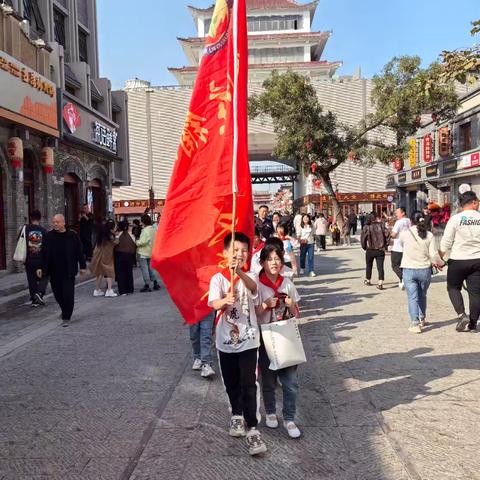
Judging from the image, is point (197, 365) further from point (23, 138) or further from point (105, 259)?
point (23, 138)

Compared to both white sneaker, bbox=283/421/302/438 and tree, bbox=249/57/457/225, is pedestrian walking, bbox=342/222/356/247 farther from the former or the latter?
white sneaker, bbox=283/421/302/438

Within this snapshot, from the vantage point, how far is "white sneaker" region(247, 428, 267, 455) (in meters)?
3.22

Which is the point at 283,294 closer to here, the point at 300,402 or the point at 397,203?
the point at 300,402

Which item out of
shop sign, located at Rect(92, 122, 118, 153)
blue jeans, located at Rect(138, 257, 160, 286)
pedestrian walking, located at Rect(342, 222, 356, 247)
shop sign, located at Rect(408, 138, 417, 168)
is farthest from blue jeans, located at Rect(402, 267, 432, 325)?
shop sign, located at Rect(408, 138, 417, 168)

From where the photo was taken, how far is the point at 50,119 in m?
14.7

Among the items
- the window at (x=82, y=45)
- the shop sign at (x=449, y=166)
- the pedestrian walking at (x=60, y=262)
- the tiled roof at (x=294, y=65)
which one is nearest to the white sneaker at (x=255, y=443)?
the pedestrian walking at (x=60, y=262)

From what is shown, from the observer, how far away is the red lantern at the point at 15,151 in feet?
42.7

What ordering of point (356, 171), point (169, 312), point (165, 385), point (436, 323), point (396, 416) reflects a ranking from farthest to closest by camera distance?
point (356, 171) < point (169, 312) < point (436, 323) < point (165, 385) < point (396, 416)

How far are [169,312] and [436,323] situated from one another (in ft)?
13.5

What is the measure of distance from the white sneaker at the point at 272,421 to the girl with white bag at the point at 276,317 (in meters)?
0.11

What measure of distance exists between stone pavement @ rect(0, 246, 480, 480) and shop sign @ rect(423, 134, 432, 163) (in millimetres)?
22079

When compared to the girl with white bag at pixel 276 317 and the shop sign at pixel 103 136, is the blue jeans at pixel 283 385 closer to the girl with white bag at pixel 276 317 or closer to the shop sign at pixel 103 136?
the girl with white bag at pixel 276 317

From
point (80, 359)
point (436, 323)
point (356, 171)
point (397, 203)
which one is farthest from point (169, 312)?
point (356, 171)

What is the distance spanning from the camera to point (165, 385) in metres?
4.71
